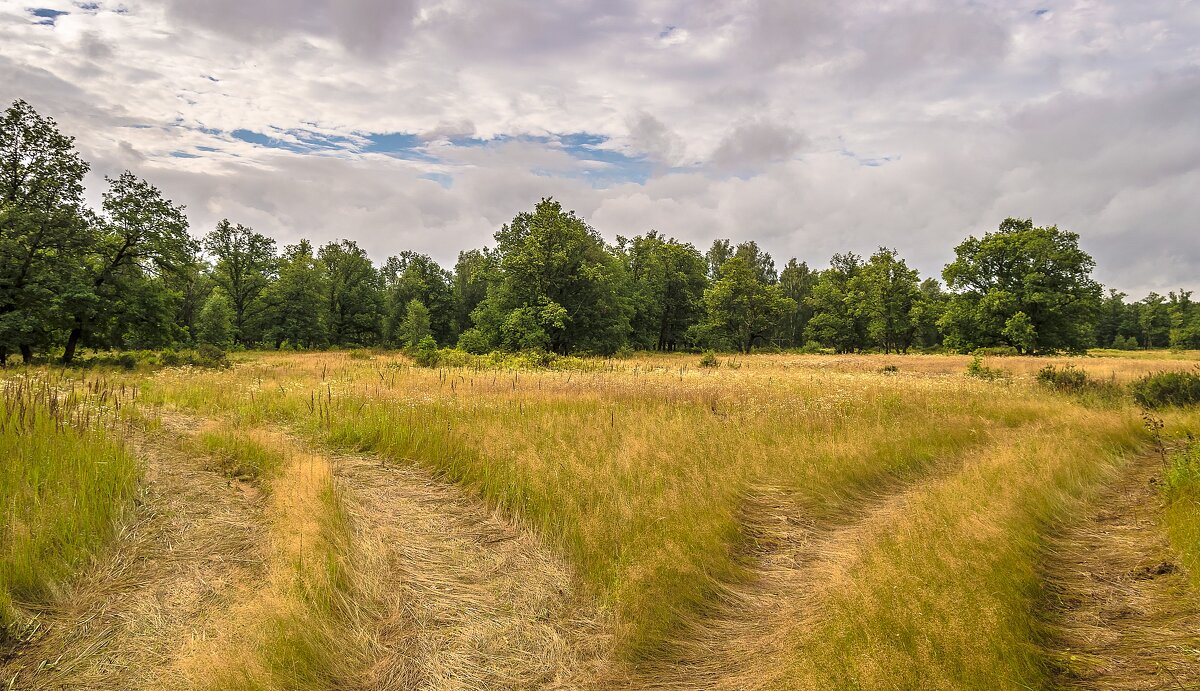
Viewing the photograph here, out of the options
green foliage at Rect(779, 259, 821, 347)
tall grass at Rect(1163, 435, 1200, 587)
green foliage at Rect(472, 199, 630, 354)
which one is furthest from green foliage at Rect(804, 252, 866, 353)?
tall grass at Rect(1163, 435, 1200, 587)

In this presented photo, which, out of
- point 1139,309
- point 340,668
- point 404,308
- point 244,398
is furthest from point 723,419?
point 1139,309

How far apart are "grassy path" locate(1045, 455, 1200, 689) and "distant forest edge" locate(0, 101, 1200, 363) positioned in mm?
27645

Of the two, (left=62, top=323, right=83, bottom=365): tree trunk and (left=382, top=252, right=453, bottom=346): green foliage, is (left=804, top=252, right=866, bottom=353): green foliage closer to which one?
(left=382, top=252, right=453, bottom=346): green foliage

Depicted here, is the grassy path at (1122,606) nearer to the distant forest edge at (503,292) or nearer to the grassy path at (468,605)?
the grassy path at (468,605)

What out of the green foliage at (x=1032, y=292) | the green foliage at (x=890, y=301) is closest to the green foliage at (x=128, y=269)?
the green foliage at (x=1032, y=292)

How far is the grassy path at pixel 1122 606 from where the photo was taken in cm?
292

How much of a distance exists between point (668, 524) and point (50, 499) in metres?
6.08

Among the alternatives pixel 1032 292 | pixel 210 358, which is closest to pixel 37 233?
pixel 210 358

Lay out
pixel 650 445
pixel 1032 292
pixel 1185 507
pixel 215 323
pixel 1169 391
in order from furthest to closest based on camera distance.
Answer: pixel 215 323 < pixel 1032 292 < pixel 1169 391 < pixel 650 445 < pixel 1185 507

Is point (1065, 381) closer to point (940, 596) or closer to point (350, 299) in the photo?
point (940, 596)

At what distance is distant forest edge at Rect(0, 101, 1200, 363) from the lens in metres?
20.3

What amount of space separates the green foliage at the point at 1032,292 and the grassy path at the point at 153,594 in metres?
50.7

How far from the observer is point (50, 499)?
4.56m

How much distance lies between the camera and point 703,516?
5262 millimetres
